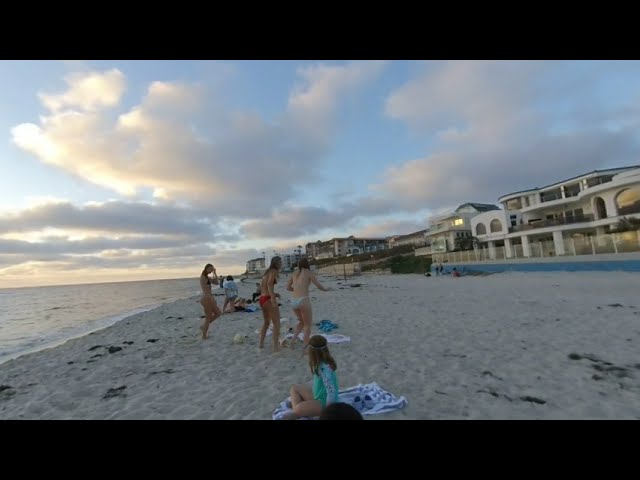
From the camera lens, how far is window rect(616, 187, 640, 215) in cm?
2319

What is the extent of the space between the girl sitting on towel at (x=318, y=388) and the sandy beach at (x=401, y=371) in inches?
20.7

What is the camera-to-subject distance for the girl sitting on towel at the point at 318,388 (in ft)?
9.95

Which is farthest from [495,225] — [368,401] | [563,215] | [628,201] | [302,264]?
[368,401]

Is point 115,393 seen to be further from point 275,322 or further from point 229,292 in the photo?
point 229,292

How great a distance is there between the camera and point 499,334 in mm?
6145

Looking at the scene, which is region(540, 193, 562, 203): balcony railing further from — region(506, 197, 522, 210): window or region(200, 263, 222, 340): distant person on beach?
region(200, 263, 222, 340): distant person on beach

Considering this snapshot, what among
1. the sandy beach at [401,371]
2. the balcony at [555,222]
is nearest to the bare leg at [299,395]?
the sandy beach at [401,371]

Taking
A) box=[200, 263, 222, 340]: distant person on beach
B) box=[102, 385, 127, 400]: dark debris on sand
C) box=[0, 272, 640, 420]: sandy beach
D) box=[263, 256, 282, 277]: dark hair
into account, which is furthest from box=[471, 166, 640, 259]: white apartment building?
box=[102, 385, 127, 400]: dark debris on sand

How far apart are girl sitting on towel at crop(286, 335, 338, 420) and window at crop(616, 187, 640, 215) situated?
31.3 meters
